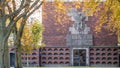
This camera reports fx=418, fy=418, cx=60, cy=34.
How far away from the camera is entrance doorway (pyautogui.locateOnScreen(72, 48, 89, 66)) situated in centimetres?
5150

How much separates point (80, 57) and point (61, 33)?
13.1 feet

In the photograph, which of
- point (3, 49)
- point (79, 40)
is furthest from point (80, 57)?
point (3, 49)

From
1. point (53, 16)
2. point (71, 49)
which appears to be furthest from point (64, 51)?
point (53, 16)

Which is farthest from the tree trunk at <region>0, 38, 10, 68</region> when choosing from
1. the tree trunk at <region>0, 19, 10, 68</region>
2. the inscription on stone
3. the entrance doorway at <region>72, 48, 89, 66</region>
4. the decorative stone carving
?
the decorative stone carving

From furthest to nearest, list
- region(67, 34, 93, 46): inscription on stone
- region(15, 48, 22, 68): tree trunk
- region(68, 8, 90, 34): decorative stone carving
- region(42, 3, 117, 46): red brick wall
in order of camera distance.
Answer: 1. region(68, 8, 90, 34): decorative stone carving
2. region(42, 3, 117, 46): red brick wall
3. region(67, 34, 93, 46): inscription on stone
4. region(15, 48, 22, 68): tree trunk

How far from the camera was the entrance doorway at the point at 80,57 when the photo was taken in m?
51.5

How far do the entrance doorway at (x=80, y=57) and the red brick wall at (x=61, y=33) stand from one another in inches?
69.3

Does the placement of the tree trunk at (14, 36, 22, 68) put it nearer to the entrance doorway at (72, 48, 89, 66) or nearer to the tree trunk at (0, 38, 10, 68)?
the tree trunk at (0, 38, 10, 68)

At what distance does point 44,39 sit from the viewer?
52594 millimetres

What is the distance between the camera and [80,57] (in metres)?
51.6

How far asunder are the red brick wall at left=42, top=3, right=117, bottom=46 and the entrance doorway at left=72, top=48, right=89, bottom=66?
69.3 inches

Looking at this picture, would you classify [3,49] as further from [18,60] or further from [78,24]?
[78,24]

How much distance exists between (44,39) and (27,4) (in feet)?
104

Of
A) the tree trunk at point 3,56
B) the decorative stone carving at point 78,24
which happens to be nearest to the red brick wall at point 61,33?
the decorative stone carving at point 78,24
